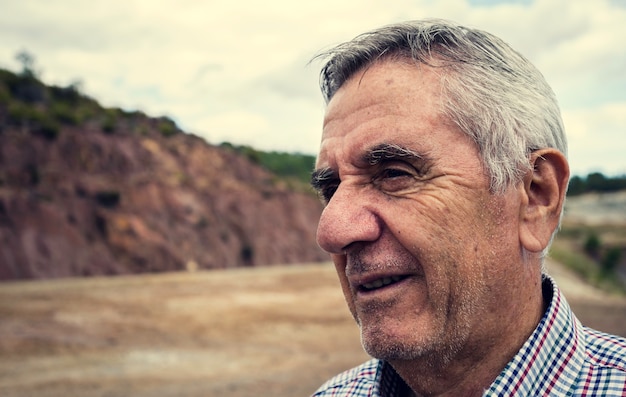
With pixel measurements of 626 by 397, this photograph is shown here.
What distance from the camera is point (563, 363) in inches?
58.0

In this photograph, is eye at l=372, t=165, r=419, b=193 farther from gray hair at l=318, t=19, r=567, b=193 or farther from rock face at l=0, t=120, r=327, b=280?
rock face at l=0, t=120, r=327, b=280

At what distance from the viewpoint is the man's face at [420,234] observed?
1525mm

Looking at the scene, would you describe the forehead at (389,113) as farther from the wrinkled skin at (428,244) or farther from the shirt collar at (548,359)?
the shirt collar at (548,359)

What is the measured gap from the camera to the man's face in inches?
60.1

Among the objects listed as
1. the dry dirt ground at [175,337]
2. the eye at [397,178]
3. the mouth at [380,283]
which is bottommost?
the dry dirt ground at [175,337]

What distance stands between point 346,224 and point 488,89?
1.72 feet

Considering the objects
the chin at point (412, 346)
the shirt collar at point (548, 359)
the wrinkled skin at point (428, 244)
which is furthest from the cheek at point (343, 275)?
the shirt collar at point (548, 359)

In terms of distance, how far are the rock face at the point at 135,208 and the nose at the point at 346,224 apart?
1056 inches

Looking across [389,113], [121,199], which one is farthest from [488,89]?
[121,199]

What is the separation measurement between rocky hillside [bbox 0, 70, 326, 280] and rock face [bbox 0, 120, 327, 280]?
0.22 feet

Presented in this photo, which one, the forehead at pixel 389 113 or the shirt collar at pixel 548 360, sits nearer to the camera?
the shirt collar at pixel 548 360

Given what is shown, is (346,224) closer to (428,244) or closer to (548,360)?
(428,244)

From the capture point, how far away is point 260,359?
12.6 metres

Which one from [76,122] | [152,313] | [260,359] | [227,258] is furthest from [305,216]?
[260,359]
